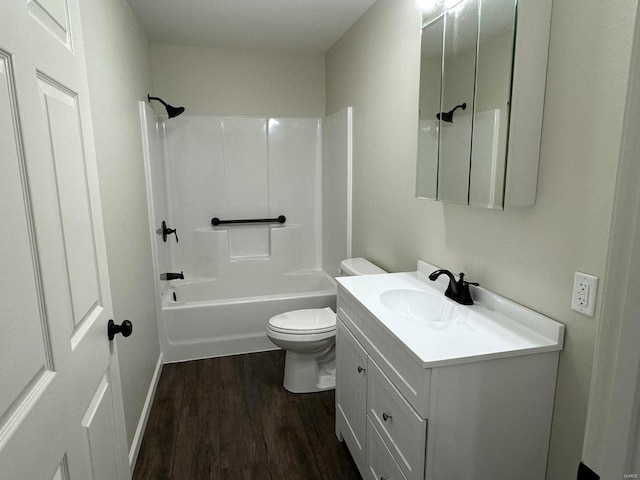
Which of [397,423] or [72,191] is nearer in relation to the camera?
[72,191]

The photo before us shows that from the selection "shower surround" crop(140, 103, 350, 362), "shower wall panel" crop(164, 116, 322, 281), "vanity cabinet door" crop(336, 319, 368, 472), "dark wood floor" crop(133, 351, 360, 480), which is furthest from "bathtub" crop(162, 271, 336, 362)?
"vanity cabinet door" crop(336, 319, 368, 472)

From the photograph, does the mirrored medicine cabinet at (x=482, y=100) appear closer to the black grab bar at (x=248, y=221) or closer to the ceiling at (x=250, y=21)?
the ceiling at (x=250, y=21)

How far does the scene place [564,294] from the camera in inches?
47.9

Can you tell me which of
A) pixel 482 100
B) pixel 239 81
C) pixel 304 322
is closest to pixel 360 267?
pixel 304 322

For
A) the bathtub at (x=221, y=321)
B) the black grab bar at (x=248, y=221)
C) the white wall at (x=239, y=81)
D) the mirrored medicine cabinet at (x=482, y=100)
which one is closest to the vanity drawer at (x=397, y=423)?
the mirrored medicine cabinet at (x=482, y=100)

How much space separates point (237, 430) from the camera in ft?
7.08

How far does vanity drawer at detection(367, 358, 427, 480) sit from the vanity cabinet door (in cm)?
8

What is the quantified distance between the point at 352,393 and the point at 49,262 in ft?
4.48

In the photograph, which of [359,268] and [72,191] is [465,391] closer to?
[72,191]

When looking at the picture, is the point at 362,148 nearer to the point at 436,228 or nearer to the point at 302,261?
the point at 436,228

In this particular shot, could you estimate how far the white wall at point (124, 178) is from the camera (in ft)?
5.51

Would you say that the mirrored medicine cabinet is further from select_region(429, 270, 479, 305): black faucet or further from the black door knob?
the black door knob

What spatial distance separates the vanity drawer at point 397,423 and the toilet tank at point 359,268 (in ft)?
2.96

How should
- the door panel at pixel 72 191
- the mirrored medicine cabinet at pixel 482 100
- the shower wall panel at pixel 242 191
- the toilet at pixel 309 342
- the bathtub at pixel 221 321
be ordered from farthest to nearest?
the shower wall panel at pixel 242 191, the bathtub at pixel 221 321, the toilet at pixel 309 342, the mirrored medicine cabinet at pixel 482 100, the door panel at pixel 72 191
